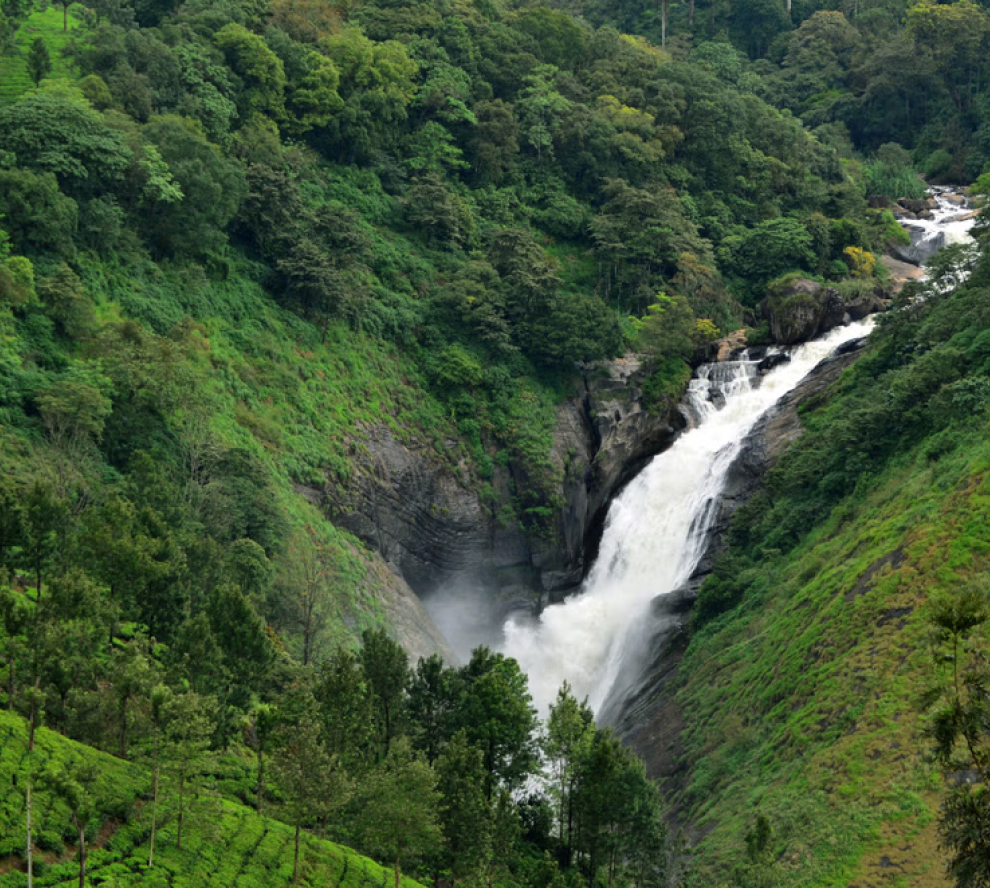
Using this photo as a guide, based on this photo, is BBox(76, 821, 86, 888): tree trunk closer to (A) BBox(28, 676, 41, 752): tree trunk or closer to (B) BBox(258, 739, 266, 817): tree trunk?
(A) BBox(28, 676, 41, 752): tree trunk

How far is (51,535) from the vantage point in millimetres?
36344

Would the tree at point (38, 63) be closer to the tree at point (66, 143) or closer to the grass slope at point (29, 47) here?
the grass slope at point (29, 47)

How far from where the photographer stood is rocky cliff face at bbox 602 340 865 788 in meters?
44.3

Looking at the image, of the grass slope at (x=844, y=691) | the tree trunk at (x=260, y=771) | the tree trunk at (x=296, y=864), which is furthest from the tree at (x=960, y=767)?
the tree trunk at (x=260, y=771)

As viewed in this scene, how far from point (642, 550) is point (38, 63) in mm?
41511

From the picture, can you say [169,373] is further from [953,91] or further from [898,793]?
[953,91]

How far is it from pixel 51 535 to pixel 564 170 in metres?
49.7

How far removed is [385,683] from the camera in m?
38.4

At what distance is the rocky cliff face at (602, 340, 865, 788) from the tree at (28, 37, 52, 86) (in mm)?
42642

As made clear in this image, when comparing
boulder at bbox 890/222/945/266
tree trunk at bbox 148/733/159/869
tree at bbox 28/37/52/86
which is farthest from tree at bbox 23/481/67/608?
boulder at bbox 890/222/945/266

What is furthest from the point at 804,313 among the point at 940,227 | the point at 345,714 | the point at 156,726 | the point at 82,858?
the point at 82,858

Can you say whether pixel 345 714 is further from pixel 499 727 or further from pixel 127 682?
pixel 127 682

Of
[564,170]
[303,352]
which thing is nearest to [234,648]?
[303,352]

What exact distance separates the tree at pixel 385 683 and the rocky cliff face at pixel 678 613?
10958 mm
